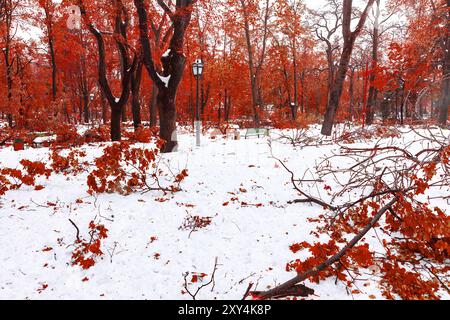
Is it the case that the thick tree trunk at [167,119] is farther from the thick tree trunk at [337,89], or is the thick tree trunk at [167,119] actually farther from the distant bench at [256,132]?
the thick tree trunk at [337,89]

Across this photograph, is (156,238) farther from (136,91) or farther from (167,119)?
(136,91)

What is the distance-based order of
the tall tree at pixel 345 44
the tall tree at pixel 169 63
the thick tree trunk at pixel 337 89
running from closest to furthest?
the tall tree at pixel 169 63, the tall tree at pixel 345 44, the thick tree trunk at pixel 337 89

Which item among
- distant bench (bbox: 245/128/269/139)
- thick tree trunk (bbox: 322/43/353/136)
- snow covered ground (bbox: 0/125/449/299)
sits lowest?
snow covered ground (bbox: 0/125/449/299)

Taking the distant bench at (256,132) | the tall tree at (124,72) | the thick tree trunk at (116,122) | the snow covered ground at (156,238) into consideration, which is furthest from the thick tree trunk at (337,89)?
the thick tree trunk at (116,122)

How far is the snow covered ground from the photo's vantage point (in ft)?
9.27

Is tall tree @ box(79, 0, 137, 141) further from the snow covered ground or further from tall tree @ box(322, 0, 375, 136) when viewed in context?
tall tree @ box(322, 0, 375, 136)

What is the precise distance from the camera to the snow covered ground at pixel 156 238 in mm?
2824

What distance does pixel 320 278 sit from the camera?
9.29ft

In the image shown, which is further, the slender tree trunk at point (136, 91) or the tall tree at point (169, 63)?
the slender tree trunk at point (136, 91)

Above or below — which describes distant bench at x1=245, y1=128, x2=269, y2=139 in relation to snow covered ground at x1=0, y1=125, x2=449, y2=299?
above

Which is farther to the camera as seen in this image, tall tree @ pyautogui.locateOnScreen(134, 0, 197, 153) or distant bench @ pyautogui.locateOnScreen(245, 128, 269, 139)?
distant bench @ pyautogui.locateOnScreen(245, 128, 269, 139)

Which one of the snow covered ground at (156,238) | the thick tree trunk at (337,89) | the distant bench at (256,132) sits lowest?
the snow covered ground at (156,238)

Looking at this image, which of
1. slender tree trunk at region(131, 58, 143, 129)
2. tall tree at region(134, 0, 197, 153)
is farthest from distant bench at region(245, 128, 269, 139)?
slender tree trunk at region(131, 58, 143, 129)

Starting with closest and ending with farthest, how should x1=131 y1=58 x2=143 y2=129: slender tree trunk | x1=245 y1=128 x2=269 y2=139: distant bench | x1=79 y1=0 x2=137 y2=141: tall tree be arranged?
x1=79 y1=0 x2=137 y2=141: tall tree, x1=245 y1=128 x2=269 y2=139: distant bench, x1=131 y1=58 x2=143 y2=129: slender tree trunk
